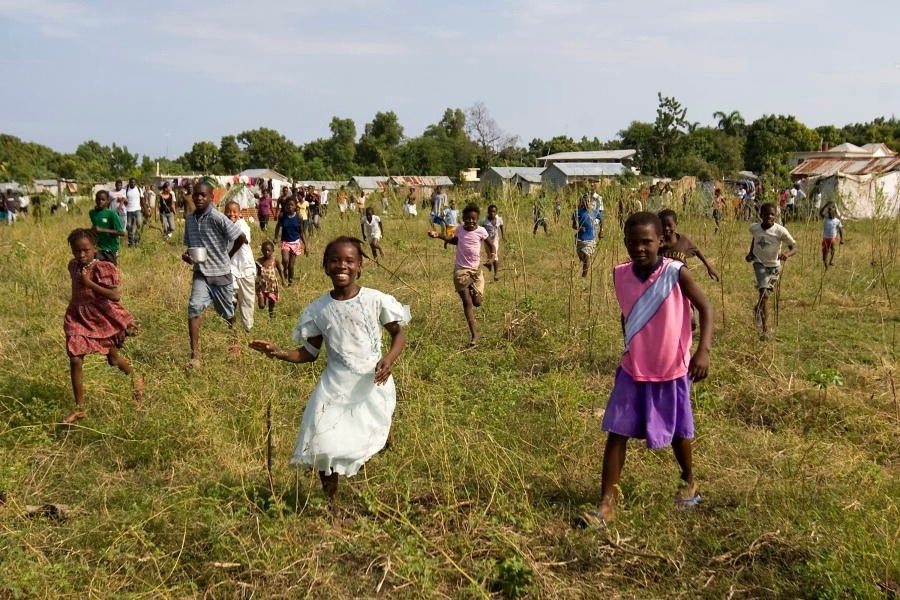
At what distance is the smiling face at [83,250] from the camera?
4.75 metres

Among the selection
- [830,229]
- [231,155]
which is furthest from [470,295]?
[231,155]

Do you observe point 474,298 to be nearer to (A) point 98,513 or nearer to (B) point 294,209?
(B) point 294,209

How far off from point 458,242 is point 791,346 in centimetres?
330

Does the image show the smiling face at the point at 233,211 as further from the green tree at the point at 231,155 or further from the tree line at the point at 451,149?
the green tree at the point at 231,155

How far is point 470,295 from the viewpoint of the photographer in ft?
24.5

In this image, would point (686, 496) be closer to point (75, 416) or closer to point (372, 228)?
point (75, 416)

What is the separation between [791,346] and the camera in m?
6.77

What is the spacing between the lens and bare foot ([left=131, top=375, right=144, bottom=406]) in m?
4.75

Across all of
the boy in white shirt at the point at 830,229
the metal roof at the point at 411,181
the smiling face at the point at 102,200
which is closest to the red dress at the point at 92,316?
the smiling face at the point at 102,200

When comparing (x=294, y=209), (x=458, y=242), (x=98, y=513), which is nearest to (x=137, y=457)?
(x=98, y=513)

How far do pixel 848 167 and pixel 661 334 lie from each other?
27759 millimetres

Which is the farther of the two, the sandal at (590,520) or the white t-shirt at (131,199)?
the white t-shirt at (131,199)

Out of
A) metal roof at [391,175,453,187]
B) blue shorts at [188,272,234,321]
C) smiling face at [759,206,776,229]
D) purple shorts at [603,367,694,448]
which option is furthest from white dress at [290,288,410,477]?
metal roof at [391,175,453,187]

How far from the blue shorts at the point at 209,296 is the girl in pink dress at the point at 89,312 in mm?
981
